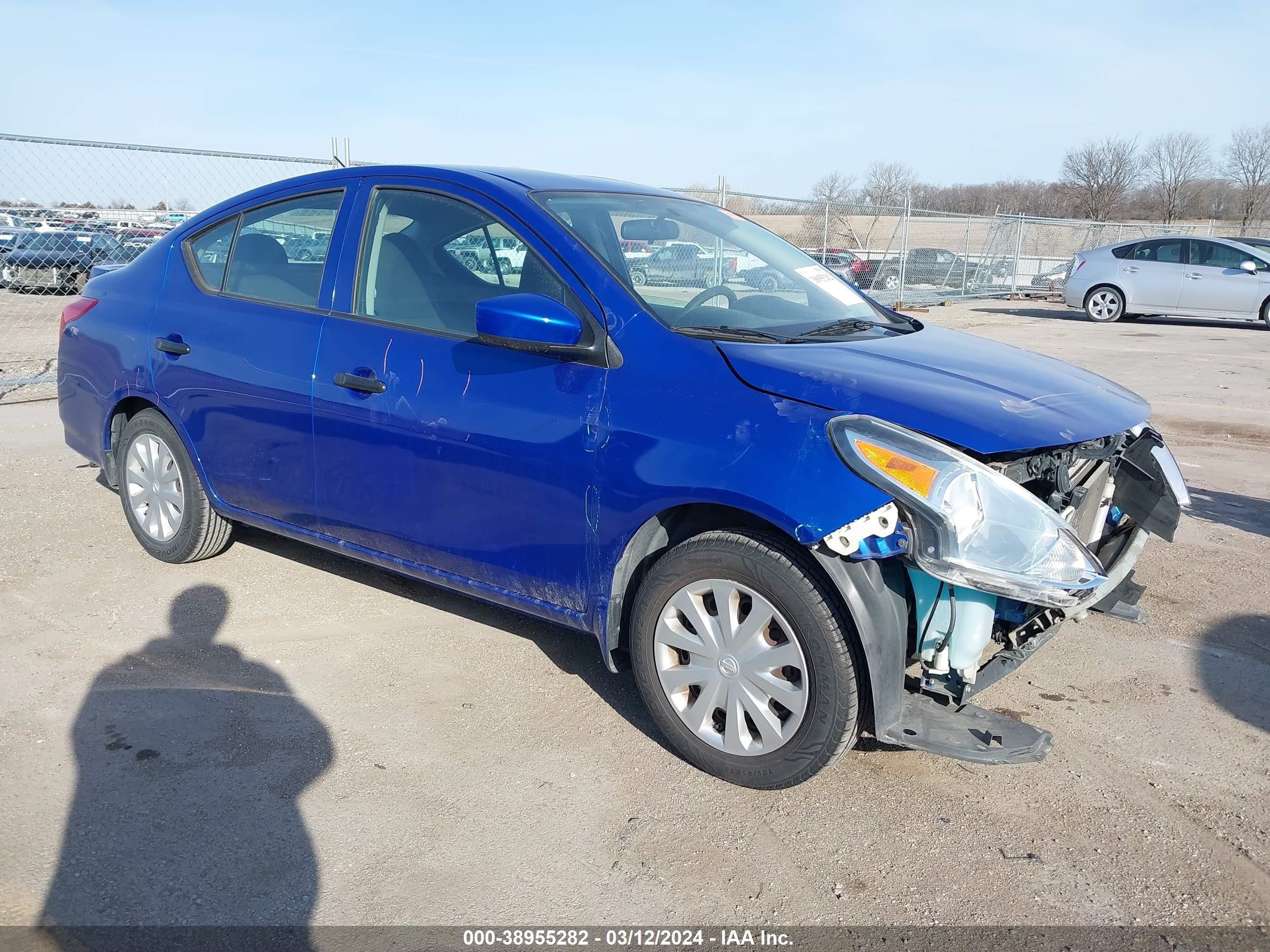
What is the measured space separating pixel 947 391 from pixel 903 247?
16.6 metres

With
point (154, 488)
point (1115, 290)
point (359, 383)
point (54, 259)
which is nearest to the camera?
point (359, 383)

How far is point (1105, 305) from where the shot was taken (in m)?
18.1

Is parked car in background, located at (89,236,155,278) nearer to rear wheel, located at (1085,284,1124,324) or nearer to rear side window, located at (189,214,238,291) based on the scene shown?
rear side window, located at (189,214,238,291)

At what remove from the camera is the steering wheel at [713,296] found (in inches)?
134

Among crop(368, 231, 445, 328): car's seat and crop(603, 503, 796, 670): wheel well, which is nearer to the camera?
crop(603, 503, 796, 670): wheel well

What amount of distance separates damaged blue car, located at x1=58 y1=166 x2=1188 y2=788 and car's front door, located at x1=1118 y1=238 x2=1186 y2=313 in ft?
50.7

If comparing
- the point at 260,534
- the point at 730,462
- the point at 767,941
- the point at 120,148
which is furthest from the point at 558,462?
the point at 120,148

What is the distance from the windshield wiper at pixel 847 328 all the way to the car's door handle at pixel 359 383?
4.76 ft

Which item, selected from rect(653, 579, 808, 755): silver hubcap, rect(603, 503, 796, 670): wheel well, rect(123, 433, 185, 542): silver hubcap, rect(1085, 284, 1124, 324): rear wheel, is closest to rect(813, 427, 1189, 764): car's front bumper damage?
rect(653, 579, 808, 755): silver hubcap

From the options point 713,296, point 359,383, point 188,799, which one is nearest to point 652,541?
point 713,296

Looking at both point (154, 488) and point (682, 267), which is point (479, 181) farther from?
point (154, 488)

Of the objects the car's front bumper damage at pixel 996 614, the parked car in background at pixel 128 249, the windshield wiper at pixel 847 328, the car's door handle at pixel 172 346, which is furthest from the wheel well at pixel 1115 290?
the car's door handle at pixel 172 346

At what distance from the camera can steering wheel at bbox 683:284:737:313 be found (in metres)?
3.40

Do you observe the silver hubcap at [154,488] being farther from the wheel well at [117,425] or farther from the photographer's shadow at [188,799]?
the photographer's shadow at [188,799]
